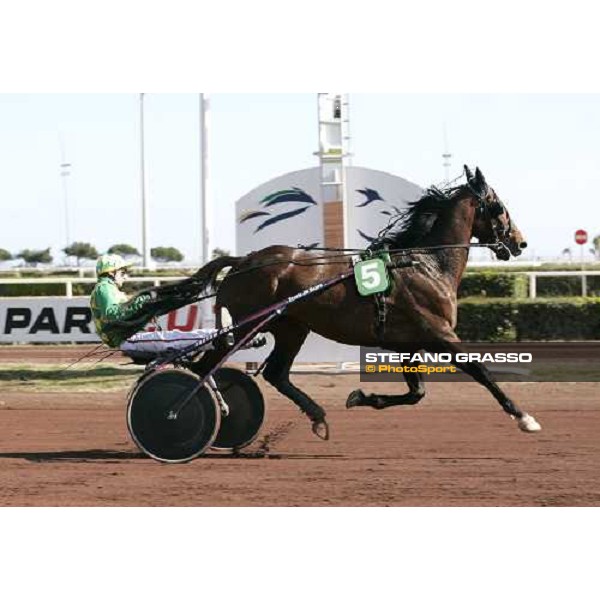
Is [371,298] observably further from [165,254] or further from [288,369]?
[165,254]

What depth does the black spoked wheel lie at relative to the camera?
7727mm

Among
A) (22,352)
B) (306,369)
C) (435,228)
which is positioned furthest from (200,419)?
(22,352)

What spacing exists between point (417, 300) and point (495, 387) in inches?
33.6

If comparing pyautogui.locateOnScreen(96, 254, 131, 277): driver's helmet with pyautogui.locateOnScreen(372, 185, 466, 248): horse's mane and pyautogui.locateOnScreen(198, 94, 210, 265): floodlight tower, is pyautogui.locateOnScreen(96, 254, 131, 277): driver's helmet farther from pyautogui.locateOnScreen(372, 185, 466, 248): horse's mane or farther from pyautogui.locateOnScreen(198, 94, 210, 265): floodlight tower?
pyautogui.locateOnScreen(198, 94, 210, 265): floodlight tower

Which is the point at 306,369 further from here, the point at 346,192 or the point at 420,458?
the point at 420,458

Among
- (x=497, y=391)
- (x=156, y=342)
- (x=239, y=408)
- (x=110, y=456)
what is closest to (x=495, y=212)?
(x=497, y=391)

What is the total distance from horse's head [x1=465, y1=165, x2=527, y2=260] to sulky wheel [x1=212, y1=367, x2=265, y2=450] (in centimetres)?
218

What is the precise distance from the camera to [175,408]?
7.69m

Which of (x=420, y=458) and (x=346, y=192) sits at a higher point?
(x=346, y=192)

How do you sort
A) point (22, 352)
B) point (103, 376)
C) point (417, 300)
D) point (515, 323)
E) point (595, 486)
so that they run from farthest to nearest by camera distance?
point (22, 352) < point (515, 323) < point (103, 376) < point (417, 300) < point (595, 486)

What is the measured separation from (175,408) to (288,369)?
1.09 meters

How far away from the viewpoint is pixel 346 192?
42.8 feet

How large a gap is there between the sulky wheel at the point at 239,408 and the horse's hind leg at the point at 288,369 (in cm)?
20

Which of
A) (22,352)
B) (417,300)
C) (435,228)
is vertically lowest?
(22,352)
